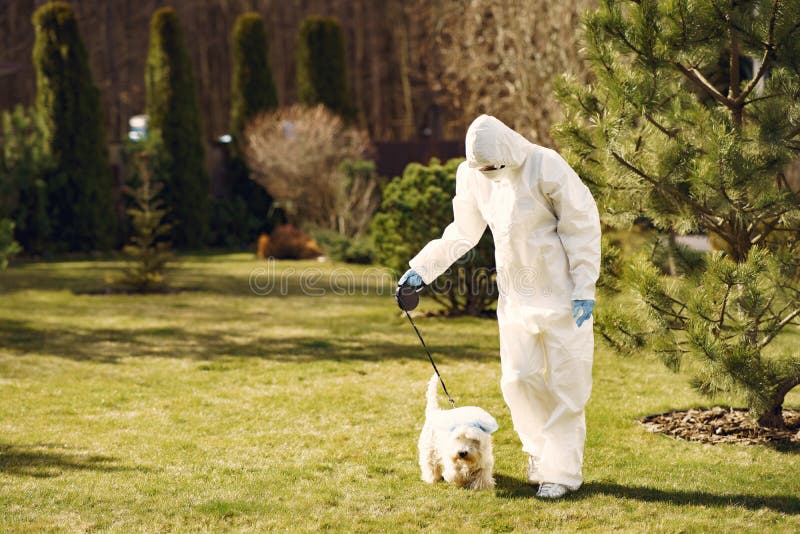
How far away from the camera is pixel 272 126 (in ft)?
55.3

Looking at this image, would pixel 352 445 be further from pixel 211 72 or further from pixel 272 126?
pixel 211 72

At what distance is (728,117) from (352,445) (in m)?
2.75

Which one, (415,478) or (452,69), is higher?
(452,69)

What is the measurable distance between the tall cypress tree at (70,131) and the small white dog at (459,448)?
13.3 m

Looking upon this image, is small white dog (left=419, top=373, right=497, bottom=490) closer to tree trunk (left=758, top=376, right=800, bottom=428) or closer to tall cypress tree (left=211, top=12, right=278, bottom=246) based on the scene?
tree trunk (left=758, top=376, right=800, bottom=428)

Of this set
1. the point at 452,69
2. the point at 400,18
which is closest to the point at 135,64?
the point at 400,18

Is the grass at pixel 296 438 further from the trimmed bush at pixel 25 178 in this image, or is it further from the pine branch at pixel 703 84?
the trimmed bush at pixel 25 178

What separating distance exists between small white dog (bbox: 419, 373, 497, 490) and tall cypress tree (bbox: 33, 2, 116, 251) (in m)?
13.3

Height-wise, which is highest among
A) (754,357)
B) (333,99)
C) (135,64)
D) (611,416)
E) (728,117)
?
(135,64)

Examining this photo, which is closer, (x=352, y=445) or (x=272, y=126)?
(x=352, y=445)

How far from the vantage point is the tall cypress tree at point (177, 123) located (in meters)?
17.4

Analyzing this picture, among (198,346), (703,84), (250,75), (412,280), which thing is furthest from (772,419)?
(250,75)

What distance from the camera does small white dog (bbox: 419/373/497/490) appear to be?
421 centimetres

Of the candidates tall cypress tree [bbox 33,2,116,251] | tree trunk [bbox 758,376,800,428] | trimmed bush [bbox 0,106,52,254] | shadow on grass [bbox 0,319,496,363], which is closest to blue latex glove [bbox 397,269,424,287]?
tree trunk [bbox 758,376,800,428]
